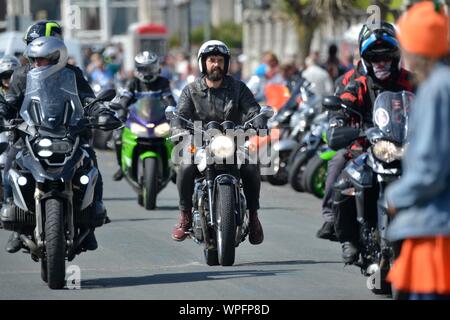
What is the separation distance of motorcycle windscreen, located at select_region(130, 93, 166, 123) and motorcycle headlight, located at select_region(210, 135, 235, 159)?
6.10 m

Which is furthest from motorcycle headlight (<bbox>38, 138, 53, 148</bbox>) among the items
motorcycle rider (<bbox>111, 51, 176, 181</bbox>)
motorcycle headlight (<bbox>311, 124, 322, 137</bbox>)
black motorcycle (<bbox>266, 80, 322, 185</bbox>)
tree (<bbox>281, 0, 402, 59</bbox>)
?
tree (<bbox>281, 0, 402, 59</bbox>)

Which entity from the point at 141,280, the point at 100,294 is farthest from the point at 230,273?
the point at 100,294

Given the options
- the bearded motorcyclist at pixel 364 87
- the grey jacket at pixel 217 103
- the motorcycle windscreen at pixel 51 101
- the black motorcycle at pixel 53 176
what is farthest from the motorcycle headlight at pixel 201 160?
the motorcycle windscreen at pixel 51 101

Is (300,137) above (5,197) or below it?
below

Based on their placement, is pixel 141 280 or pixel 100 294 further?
pixel 141 280

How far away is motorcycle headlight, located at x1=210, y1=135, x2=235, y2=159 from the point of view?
11766mm

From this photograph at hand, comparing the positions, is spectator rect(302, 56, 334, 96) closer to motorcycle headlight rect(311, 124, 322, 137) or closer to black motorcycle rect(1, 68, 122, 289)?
motorcycle headlight rect(311, 124, 322, 137)

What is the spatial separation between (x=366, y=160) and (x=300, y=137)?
34.1 feet

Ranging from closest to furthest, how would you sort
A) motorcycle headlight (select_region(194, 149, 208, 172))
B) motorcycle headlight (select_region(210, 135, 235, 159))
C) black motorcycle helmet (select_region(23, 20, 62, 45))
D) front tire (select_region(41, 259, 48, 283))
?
front tire (select_region(41, 259, 48, 283)), motorcycle headlight (select_region(210, 135, 235, 159)), motorcycle headlight (select_region(194, 149, 208, 172)), black motorcycle helmet (select_region(23, 20, 62, 45))

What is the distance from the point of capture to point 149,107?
709 inches
